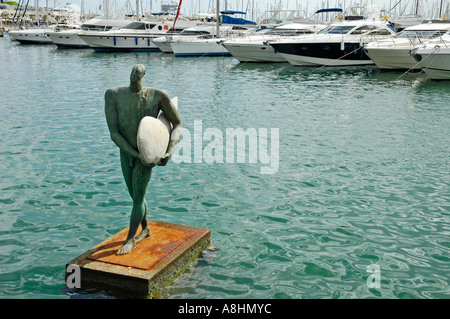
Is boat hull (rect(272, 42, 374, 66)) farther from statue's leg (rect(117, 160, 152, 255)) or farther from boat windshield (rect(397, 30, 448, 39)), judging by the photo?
statue's leg (rect(117, 160, 152, 255))

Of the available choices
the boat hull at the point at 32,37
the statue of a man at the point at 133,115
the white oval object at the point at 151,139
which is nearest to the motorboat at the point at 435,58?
the statue of a man at the point at 133,115

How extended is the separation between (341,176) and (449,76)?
1823 cm

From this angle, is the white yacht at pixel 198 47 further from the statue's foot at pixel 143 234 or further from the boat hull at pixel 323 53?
the statue's foot at pixel 143 234

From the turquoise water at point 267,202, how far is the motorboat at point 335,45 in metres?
16.1

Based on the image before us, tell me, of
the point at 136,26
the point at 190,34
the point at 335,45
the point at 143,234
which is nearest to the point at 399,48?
the point at 335,45

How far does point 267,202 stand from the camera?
8031 mm

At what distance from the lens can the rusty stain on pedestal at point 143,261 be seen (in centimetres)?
483

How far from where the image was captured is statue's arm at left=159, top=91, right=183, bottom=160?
506cm

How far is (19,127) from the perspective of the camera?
13.7 meters

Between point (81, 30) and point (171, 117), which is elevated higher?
point (81, 30)

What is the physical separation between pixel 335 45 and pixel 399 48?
5128 millimetres

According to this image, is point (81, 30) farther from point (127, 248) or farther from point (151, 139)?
point (151, 139)
